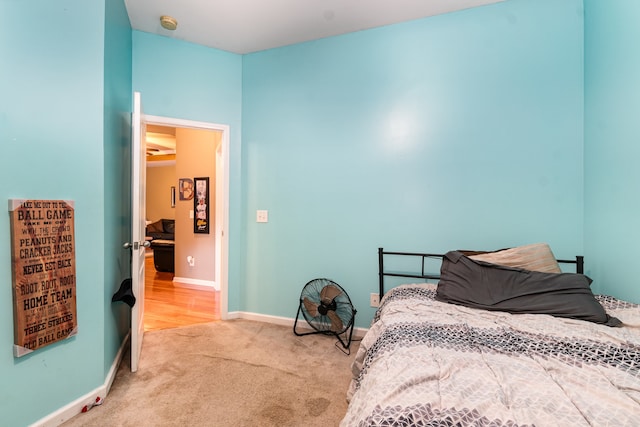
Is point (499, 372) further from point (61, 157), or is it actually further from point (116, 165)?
point (116, 165)

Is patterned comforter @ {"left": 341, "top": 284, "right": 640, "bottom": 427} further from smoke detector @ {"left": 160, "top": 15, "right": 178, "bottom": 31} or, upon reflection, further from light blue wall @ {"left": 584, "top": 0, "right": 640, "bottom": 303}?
smoke detector @ {"left": 160, "top": 15, "right": 178, "bottom": 31}

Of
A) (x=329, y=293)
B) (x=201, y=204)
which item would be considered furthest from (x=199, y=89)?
(x=329, y=293)

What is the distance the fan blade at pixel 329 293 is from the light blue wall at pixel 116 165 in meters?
1.57

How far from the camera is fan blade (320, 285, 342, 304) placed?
254cm

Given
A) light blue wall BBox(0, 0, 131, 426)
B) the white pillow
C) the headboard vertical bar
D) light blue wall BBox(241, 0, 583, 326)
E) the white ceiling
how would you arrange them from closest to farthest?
light blue wall BBox(0, 0, 131, 426) → the white pillow → light blue wall BBox(241, 0, 583, 326) → the white ceiling → the headboard vertical bar

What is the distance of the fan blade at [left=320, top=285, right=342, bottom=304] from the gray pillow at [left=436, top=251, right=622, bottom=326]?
0.94m

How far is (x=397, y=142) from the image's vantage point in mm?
2512

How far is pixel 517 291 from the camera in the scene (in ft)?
5.54

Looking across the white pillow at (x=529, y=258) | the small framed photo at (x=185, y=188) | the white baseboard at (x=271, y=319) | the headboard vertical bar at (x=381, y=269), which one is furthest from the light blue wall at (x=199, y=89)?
the white pillow at (x=529, y=258)

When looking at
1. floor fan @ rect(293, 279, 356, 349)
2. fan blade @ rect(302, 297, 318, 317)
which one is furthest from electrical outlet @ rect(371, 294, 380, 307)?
fan blade @ rect(302, 297, 318, 317)

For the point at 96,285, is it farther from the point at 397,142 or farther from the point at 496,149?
the point at 496,149

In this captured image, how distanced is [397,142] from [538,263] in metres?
1.36

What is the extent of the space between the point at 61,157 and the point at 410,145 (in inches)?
93.0

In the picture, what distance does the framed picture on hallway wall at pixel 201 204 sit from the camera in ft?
14.1
